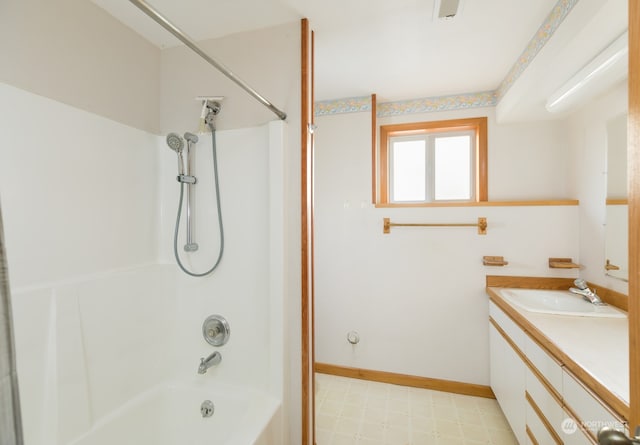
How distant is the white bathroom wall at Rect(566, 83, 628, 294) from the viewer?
169 cm

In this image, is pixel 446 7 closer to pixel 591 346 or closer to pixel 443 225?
pixel 443 225

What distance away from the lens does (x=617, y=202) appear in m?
1.61

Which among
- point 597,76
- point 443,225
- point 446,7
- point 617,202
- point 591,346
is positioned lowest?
point 591,346

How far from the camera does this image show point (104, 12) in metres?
1.41

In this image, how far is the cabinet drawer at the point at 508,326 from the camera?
1531mm

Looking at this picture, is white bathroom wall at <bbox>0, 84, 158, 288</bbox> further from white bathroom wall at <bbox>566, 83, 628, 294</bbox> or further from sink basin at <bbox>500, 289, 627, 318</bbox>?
white bathroom wall at <bbox>566, 83, 628, 294</bbox>

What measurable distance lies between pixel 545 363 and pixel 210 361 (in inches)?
65.0

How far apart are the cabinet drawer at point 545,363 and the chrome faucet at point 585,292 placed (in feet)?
2.15

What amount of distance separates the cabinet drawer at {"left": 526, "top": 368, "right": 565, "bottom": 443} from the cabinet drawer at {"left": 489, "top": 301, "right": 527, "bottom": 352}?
0.16m

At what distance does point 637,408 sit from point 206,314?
67.5 inches

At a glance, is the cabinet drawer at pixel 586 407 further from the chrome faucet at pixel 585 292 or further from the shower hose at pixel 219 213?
the shower hose at pixel 219 213

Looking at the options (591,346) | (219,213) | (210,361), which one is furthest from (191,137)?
(591,346)

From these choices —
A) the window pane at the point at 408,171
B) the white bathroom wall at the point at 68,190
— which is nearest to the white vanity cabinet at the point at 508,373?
the window pane at the point at 408,171

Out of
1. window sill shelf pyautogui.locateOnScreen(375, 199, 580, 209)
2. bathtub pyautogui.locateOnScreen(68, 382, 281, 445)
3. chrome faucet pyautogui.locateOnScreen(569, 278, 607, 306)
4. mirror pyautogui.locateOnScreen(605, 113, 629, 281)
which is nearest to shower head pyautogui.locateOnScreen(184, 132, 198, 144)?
bathtub pyautogui.locateOnScreen(68, 382, 281, 445)
